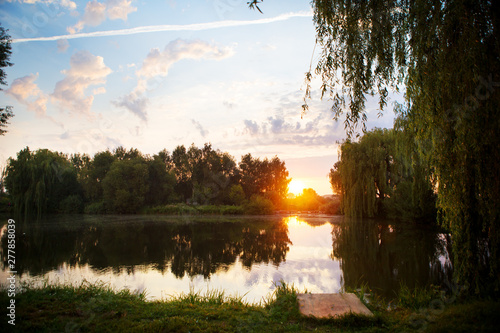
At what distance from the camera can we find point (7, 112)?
26.1 ft

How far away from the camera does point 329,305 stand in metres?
4.91

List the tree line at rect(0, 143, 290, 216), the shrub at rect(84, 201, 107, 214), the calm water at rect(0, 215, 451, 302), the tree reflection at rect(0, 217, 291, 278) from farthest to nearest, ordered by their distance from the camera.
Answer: the shrub at rect(84, 201, 107, 214) < the tree line at rect(0, 143, 290, 216) < the tree reflection at rect(0, 217, 291, 278) < the calm water at rect(0, 215, 451, 302)

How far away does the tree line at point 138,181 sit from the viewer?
28.4 m

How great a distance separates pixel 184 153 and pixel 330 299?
5019 cm

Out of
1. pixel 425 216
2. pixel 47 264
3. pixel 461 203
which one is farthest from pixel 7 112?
pixel 425 216

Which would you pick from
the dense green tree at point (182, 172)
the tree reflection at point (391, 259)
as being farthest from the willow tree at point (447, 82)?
the dense green tree at point (182, 172)

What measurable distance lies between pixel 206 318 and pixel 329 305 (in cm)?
211

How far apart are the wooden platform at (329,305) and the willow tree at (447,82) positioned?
5.71 ft

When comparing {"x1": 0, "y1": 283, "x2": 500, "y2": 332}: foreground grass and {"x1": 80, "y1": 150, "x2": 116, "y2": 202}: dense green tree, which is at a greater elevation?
{"x1": 80, "y1": 150, "x2": 116, "y2": 202}: dense green tree

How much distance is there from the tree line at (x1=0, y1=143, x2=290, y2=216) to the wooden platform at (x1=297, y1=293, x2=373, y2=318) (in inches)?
1162

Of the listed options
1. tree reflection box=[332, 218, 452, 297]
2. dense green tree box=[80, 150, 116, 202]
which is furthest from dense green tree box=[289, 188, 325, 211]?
dense green tree box=[80, 150, 116, 202]

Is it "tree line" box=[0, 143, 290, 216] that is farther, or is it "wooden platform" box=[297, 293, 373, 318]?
"tree line" box=[0, 143, 290, 216]

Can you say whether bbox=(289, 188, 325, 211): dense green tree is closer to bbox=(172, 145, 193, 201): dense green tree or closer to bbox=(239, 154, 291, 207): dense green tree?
bbox=(239, 154, 291, 207): dense green tree

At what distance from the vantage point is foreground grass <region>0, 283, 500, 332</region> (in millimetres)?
3705
